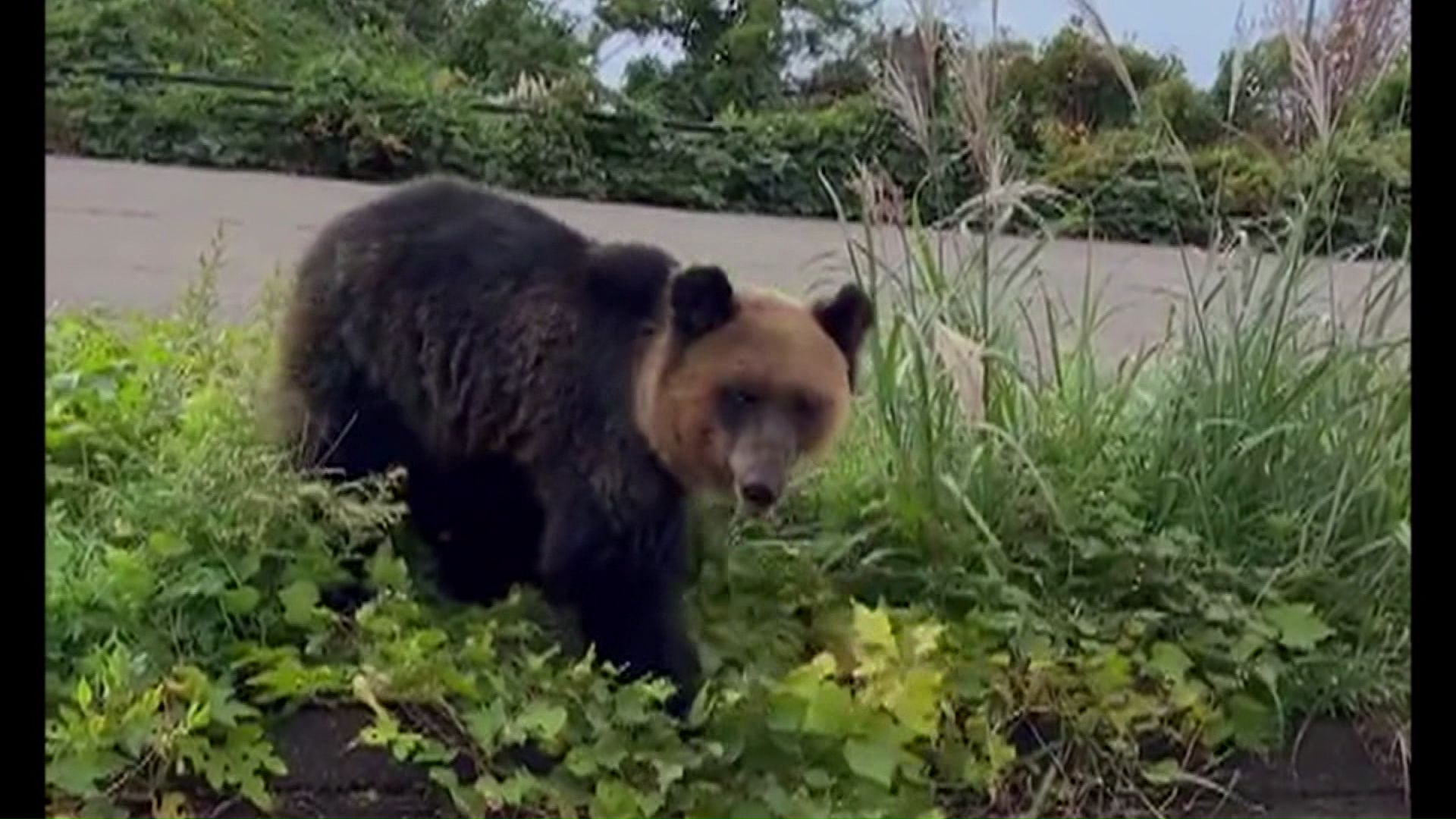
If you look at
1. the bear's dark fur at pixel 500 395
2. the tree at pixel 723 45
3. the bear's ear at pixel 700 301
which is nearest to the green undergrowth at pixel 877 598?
the bear's dark fur at pixel 500 395

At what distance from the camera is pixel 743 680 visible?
170 inches

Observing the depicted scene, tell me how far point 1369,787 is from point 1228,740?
0.32 meters

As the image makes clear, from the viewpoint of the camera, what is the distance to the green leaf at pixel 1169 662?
466cm

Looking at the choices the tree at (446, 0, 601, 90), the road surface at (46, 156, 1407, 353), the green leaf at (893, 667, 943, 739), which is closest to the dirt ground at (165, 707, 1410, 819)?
the green leaf at (893, 667, 943, 739)

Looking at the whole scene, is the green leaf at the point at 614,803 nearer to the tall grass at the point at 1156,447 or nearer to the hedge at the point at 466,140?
the tall grass at the point at 1156,447

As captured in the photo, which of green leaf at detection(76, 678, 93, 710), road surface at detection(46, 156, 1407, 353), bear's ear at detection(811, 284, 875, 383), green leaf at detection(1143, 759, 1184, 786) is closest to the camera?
green leaf at detection(76, 678, 93, 710)

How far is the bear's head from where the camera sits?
13.6ft

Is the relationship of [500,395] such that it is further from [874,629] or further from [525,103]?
[525,103]

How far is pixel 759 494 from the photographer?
159 inches

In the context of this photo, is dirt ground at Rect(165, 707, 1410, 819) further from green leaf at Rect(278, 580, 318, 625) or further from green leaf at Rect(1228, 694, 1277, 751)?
green leaf at Rect(278, 580, 318, 625)

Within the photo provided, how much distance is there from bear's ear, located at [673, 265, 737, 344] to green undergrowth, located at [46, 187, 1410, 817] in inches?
25.7

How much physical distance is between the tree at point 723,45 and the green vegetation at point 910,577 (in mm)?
13930

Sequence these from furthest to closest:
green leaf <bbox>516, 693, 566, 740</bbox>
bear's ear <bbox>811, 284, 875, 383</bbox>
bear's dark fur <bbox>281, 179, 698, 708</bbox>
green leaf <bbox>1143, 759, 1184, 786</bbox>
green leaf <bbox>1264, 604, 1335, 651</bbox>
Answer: green leaf <bbox>1264, 604, 1335, 651</bbox>
green leaf <bbox>1143, 759, 1184, 786</bbox>
bear's ear <bbox>811, 284, 875, 383</bbox>
bear's dark fur <bbox>281, 179, 698, 708</bbox>
green leaf <bbox>516, 693, 566, 740</bbox>
